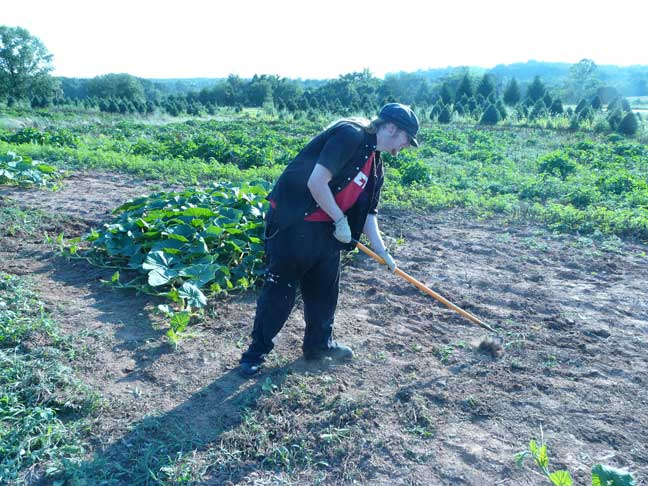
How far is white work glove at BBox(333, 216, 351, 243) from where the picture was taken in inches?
108

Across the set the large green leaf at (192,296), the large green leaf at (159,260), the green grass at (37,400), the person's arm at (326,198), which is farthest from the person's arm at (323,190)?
the large green leaf at (159,260)

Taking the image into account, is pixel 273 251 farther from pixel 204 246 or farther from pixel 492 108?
pixel 492 108

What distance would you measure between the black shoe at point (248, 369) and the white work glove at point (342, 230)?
3.09 feet

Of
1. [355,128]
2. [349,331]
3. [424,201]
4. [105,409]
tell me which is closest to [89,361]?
[105,409]

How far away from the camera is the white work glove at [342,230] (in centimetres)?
275

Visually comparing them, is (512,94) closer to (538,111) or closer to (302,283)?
(538,111)

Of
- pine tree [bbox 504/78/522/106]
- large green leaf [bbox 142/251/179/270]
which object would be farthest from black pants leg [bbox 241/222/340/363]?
pine tree [bbox 504/78/522/106]

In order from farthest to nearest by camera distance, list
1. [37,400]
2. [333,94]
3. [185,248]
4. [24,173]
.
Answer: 1. [333,94]
2. [24,173]
3. [185,248]
4. [37,400]

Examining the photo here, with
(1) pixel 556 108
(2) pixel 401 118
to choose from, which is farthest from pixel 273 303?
(1) pixel 556 108

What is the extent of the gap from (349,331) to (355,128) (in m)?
1.63

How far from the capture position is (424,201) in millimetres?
7152

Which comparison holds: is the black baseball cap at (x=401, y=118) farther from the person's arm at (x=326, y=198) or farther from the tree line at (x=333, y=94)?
the tree line at (x=333, y=94)

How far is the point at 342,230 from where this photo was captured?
277 cm

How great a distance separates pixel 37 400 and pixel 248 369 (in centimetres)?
111
